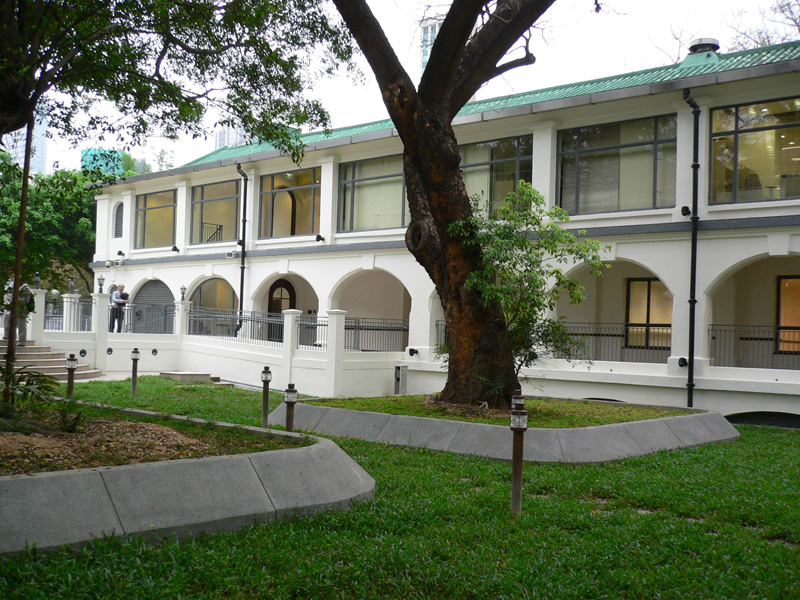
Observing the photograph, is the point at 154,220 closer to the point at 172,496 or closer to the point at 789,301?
the point at 789,301

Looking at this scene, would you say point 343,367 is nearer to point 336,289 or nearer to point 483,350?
point 336,289

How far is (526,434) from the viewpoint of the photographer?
960 cm

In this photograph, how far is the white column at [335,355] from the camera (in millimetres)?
18234

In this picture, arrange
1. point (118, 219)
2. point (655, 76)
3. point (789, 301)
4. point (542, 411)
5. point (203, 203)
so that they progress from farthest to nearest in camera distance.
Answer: point (118, 219) → point (203, 203) → point (789, 301) → point (655, 76) → point (542, 411)

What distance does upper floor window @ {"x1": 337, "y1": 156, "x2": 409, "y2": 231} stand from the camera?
72.1ft

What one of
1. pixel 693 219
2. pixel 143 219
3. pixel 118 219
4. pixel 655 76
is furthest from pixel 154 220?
pixel 693 219

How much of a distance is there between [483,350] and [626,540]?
6075mm

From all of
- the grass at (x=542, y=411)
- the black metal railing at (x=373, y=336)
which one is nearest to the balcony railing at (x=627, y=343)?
the black metal railing at (x=373, y=336)

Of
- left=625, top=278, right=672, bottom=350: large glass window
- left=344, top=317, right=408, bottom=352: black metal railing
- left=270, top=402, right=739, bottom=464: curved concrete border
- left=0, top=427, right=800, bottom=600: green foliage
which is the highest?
left=625, top=278, right=672, bottom=350: large glass window

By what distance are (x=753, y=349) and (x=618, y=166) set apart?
538 centimetres

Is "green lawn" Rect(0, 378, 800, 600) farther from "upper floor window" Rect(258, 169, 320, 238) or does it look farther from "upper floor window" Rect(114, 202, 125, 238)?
"upper floor window" Rect(114, 202, 125, 238)

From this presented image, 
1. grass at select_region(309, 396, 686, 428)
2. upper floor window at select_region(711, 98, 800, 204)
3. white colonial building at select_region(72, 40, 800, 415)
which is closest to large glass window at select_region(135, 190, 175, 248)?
white colonial building at select_region(72, 40, 800, 415)

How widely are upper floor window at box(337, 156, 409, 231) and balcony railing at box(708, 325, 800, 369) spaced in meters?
8.86

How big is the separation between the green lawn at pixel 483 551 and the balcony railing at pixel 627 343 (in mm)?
11365
